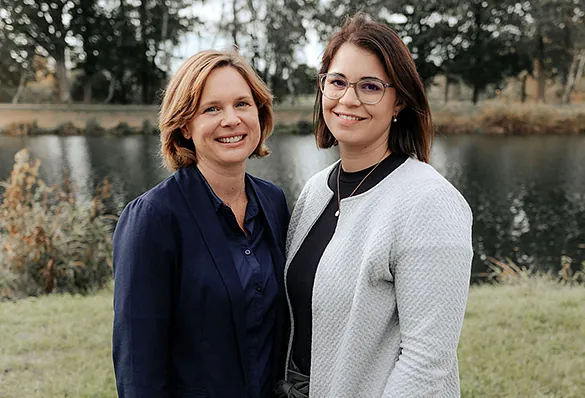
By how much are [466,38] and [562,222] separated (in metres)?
Answer: 18.5

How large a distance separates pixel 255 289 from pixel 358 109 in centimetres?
67

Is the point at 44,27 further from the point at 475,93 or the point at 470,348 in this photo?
the point at 470,348

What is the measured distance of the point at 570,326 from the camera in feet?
13.6

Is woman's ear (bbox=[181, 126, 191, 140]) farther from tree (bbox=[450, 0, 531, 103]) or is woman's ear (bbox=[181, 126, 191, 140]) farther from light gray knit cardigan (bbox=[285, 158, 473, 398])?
tree (bbox=[450, 0, 531, 103])

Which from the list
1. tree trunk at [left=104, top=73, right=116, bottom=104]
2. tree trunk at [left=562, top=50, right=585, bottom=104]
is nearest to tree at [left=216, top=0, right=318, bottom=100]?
tree trunk at [left=104, top=73, right=116, bottom=104]

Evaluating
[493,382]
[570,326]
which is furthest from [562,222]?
[493,382]

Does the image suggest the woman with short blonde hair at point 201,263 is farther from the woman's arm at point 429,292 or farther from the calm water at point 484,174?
the calm water at point 484,174

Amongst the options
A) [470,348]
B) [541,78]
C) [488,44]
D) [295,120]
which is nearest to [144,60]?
[295,120]

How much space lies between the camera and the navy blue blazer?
1.56 m

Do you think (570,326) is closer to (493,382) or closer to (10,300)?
(493,382)

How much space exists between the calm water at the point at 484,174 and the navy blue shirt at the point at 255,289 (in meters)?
7.24

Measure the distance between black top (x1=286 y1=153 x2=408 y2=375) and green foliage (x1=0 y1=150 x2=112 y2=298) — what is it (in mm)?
4901

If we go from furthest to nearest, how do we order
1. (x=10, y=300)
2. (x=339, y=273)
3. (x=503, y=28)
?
(x=503, y=28) < (x=10, y=300) < (x=339, y=273)

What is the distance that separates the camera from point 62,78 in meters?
25.9
